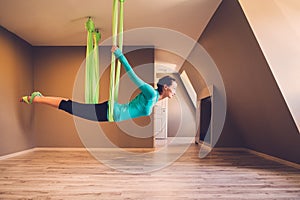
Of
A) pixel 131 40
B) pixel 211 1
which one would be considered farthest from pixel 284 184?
pixel 131 40

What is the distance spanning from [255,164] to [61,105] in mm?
3234

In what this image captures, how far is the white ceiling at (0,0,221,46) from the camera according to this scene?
365 centimetres

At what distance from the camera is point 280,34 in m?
3.07

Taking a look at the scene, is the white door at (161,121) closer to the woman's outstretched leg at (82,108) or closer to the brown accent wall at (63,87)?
the brown accent wall at (63,87)

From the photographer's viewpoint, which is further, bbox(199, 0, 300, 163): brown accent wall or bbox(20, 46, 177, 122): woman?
bbox(199, 0, 300, 163): brown accent wall

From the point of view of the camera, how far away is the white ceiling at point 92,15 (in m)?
3.65

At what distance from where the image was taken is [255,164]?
4.29 metres

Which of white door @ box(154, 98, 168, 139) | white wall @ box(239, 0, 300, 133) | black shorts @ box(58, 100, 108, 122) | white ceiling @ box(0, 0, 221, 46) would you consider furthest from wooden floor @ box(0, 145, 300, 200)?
white door @ box(154, 98, 168, 139)

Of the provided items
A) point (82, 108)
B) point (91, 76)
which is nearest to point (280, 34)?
→ point (91, 76)

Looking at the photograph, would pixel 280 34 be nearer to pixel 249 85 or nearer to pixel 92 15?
pixel 249 85

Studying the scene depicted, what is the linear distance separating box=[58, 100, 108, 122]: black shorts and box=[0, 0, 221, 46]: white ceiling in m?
1.68

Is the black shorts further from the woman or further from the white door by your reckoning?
the white door

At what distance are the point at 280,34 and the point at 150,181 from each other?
2311mm

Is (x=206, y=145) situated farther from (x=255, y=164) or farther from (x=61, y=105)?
(x=61, y=105)
